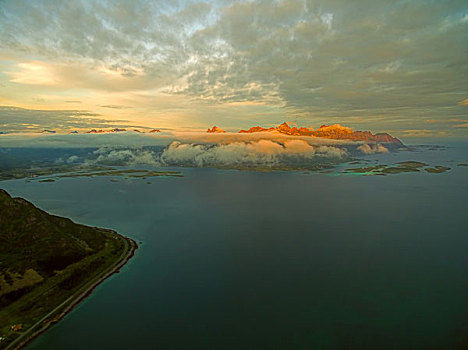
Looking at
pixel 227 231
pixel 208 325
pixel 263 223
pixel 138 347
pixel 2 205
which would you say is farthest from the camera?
pixel 263 223

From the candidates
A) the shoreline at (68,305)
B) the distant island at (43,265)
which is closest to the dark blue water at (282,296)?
the shoreline at (68,305)

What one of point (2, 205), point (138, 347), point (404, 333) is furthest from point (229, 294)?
point (2, 205)

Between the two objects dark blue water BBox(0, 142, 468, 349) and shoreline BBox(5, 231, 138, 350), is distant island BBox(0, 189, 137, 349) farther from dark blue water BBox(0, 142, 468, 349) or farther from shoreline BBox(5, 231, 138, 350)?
dark blue water BBox(0, 142, 468, 349)

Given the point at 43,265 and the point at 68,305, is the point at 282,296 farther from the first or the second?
the point at 43,265

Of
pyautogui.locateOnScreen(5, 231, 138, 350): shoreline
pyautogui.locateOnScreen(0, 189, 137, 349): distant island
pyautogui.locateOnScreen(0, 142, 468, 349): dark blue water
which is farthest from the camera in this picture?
pyautogui.locateOnScreen(0, 189, 137, 349): distant island

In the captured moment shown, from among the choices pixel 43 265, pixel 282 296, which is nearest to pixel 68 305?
pixel 43 265

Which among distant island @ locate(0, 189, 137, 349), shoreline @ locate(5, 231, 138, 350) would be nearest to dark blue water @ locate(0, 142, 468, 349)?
shoreline @ locate(5, 231, 138, 350)

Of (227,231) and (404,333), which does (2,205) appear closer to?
(227,231)

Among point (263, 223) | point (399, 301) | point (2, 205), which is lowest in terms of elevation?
point (263, 223)
